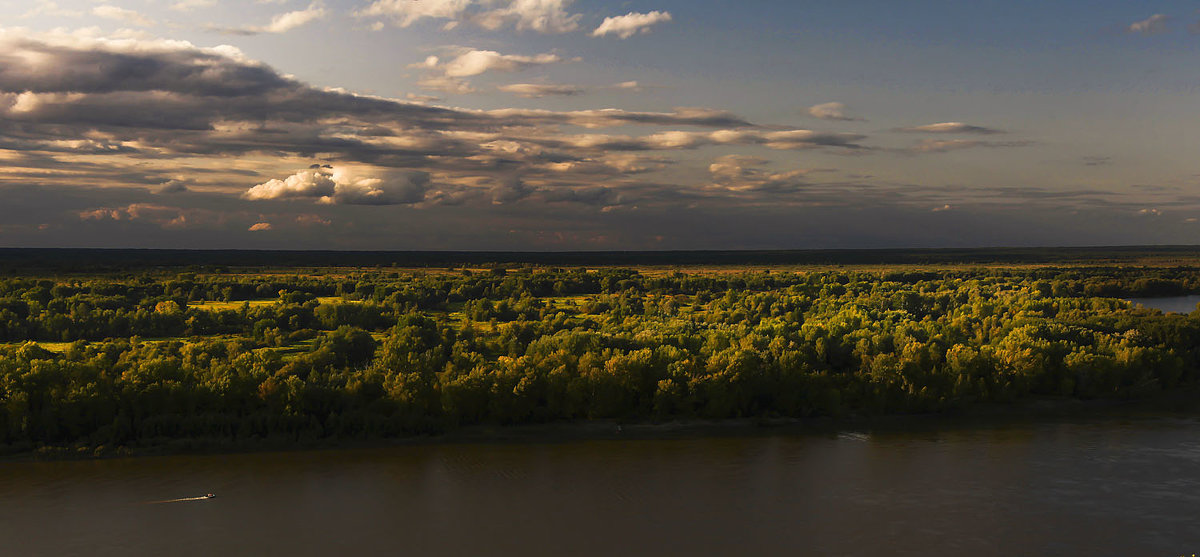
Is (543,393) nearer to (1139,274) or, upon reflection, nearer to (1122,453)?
(1122,453)

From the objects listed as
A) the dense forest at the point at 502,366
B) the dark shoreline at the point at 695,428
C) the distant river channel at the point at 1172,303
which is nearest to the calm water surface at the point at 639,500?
the dark shoreline at the point at 695,428

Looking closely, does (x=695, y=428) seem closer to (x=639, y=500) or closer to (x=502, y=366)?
(x=502, y=366)

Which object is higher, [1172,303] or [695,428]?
[1172,303]

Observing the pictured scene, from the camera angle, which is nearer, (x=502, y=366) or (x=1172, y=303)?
(x=502, y=366)

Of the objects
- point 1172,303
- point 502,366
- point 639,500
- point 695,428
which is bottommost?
point 639,500

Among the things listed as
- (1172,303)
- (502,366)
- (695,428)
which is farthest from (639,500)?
(1172,303)

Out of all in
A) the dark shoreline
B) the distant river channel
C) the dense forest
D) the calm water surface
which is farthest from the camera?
the distant river channel

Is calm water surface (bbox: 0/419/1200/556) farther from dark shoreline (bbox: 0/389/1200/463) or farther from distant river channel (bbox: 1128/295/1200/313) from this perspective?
distant river channel (bbox: 1128/295/1200/313)

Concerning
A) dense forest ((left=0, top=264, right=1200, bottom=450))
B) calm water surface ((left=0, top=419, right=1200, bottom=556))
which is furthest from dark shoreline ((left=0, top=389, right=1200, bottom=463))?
calm water surface ((left=0, top=419, right=1200, bottom=556))
